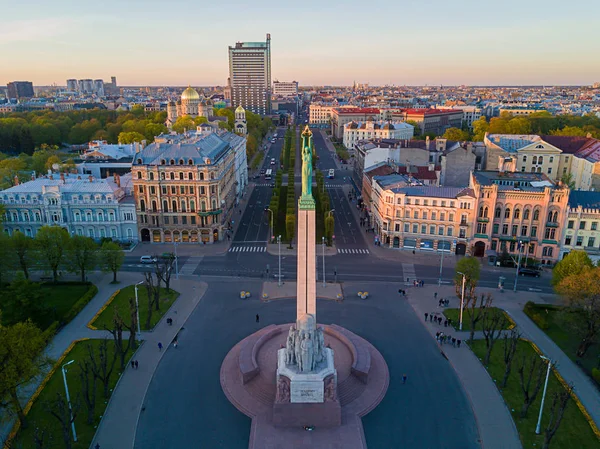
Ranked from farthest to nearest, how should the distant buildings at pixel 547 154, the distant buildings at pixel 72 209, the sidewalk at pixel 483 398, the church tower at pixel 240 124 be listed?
the church tower at pixel 240 124 < the distant buildings at pixel 547 154 < the distant buildings at pixel 72 209 < the sidewalk at pixel 483 398

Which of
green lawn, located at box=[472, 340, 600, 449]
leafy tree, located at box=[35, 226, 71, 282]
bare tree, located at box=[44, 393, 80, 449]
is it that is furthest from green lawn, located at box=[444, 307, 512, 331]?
leafy tree, located at box=[35, 226, 71, 282]

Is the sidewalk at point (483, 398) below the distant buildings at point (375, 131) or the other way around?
below

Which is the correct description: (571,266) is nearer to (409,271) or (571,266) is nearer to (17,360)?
(409,271)

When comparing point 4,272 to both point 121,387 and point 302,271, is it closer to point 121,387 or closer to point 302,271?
point 121,387

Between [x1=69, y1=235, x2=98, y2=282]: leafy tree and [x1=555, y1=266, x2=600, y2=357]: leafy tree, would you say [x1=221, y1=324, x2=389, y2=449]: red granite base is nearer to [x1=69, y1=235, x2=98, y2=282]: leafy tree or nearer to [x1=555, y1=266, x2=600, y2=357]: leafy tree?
[x1=555, y1=266, x2=600, y2=357]: leafy tree

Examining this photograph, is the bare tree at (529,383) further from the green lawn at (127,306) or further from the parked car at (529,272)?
the green lawn at (127,306)

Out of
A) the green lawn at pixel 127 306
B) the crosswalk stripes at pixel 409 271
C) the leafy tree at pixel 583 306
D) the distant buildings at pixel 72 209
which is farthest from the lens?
the distant buildings at pixel 72 209

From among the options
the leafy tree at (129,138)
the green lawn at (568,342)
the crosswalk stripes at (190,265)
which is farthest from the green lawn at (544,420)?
the leafy tree at (129,138)
